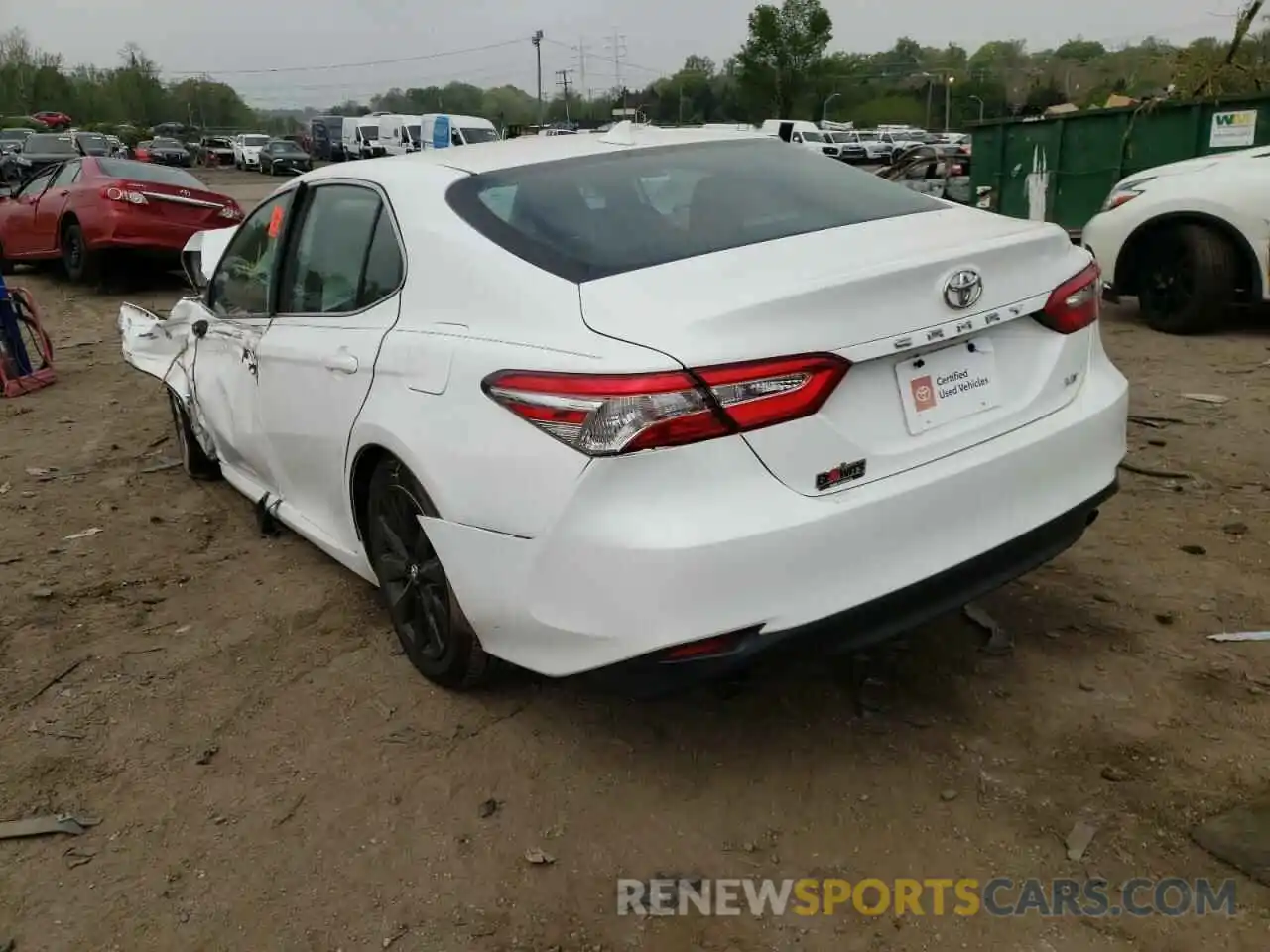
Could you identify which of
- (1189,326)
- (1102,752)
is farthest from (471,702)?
(1189,326)

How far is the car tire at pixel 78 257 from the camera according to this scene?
12.0 metres

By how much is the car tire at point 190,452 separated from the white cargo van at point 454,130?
1281 inches

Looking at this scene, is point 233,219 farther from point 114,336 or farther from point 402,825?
point 402,825

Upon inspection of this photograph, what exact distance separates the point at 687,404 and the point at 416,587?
1.36 m

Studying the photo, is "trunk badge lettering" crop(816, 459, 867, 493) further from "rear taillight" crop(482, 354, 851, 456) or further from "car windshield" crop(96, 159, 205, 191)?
"car windshield" crop(96, 159, 205, 191)

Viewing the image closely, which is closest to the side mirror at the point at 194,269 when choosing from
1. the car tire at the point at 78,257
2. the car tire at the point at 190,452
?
the car tire at the point at 190,452

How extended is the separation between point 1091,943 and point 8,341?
822 cm

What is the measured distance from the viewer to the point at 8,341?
26.5ft

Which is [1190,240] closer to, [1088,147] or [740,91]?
[1088,147]

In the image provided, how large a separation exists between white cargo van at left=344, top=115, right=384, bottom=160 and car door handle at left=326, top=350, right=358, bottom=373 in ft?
147

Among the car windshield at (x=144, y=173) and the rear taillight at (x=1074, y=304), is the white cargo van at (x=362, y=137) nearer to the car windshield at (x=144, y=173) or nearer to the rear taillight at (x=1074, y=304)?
the car windshield at (x=144, y=173)

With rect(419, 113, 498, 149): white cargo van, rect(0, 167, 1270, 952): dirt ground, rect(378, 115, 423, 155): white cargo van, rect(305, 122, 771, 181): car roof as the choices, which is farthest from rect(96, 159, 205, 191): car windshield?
rect(378, 115, 423, 155): white cargo van

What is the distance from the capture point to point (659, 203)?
10.3 ft

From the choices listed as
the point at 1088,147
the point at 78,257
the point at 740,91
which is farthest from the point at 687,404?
the point at 740,91
